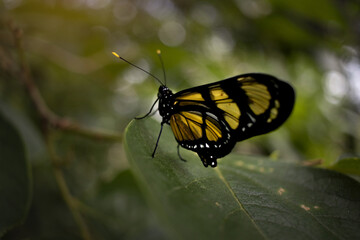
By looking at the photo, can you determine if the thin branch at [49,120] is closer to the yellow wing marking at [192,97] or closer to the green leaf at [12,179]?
the green leaf at [12,179]

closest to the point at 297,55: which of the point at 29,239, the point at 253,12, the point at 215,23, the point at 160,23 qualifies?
the point at 253,12

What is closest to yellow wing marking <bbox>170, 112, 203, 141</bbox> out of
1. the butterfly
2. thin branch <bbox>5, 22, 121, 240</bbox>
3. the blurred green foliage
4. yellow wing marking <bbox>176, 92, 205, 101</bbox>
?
the butterfly

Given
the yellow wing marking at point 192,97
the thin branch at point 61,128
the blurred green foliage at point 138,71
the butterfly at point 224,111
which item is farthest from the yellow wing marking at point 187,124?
the blurred green foliage at point 138,71

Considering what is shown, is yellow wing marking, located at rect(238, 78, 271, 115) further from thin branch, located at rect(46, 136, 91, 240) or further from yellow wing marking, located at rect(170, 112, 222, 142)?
thin branch, located at rect(46, 136, 91, 240)

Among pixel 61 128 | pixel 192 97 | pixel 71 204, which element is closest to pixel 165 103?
pixel 192 97

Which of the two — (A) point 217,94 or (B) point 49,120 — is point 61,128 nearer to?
(B) point 49,120

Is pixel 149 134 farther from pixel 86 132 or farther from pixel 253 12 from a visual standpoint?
pixel 253 12

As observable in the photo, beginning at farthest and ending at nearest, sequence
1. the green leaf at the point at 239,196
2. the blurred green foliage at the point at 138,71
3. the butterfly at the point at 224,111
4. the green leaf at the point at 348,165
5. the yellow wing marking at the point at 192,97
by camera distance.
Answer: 1. the blurred green foliage at the point at 138,71
2. the yellow wing marking at the point at 192,97
3. the butterfly at the point at 224,111
4. the green leaf at the point at 348,165
5. the green leaf at the point at 239,196
